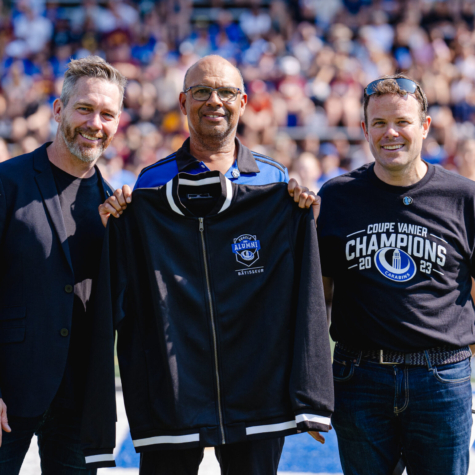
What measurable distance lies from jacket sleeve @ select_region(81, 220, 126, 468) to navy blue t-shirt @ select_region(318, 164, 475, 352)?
103cm

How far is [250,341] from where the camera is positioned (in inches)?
108

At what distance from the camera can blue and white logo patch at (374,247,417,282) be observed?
275cm

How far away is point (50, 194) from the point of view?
9.18 ft

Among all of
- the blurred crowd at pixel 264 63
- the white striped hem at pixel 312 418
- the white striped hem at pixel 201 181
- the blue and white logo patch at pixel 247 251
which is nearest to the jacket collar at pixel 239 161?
the white striped hem at pixel 201 181

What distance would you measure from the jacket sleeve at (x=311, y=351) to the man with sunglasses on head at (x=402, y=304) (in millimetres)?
168

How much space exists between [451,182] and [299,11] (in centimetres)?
1260

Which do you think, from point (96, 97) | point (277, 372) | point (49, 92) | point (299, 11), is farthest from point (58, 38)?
point (277, 372)

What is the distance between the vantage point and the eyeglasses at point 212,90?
307 cm

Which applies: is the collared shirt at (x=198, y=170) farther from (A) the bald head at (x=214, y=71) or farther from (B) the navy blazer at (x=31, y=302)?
(B) the navy blazer at (x=31, y=302)

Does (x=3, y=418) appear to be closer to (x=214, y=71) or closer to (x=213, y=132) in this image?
(x=213, y=132)

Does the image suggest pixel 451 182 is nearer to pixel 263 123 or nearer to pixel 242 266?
pixel 242 266

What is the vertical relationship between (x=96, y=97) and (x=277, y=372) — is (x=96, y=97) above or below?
above

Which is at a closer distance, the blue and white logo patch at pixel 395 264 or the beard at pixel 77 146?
the blue and white logo patch at pixel 395 264

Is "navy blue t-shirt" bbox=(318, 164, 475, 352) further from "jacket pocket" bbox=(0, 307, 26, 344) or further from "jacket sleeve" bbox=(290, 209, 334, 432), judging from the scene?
"jacket pocket" bbox=(0, 307, 26, 344)
